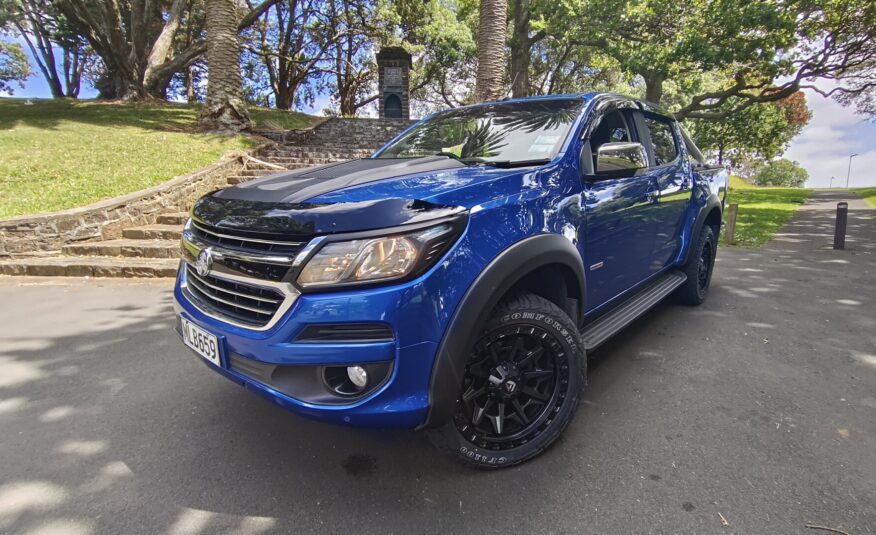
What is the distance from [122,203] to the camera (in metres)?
6.63

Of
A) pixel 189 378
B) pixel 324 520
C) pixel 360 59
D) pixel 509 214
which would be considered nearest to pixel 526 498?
pixel 324 520

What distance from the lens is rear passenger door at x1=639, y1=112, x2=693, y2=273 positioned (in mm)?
3268

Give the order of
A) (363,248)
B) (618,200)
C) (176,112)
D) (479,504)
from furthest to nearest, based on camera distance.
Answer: (176,112) → (618,200) → (479,504) → (363,248)


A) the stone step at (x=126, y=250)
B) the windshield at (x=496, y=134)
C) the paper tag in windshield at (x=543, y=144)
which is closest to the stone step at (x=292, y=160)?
the stone step at (x=126, y=250)

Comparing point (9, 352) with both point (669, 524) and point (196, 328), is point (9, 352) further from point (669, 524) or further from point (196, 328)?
point (669, 524)

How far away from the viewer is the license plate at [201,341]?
6.38ft

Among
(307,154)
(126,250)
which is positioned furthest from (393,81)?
(126,250)

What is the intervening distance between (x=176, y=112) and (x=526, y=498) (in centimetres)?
1594

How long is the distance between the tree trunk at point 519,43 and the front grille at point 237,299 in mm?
17832

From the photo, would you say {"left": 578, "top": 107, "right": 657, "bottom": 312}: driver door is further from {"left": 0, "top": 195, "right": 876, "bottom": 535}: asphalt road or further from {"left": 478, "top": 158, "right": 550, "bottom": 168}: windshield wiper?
{"left": 0, "top": 195, "right": 876, "bottom": 535}: asphalt road

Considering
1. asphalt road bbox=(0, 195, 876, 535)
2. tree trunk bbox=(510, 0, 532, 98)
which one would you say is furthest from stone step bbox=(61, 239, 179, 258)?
tree trunk bbox=(510, 0, 532, 98)

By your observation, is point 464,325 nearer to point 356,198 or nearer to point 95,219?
point 356,198

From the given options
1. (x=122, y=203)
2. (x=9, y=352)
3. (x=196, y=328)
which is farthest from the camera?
(x=122, y=203)

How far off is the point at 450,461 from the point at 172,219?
6.62 metres
